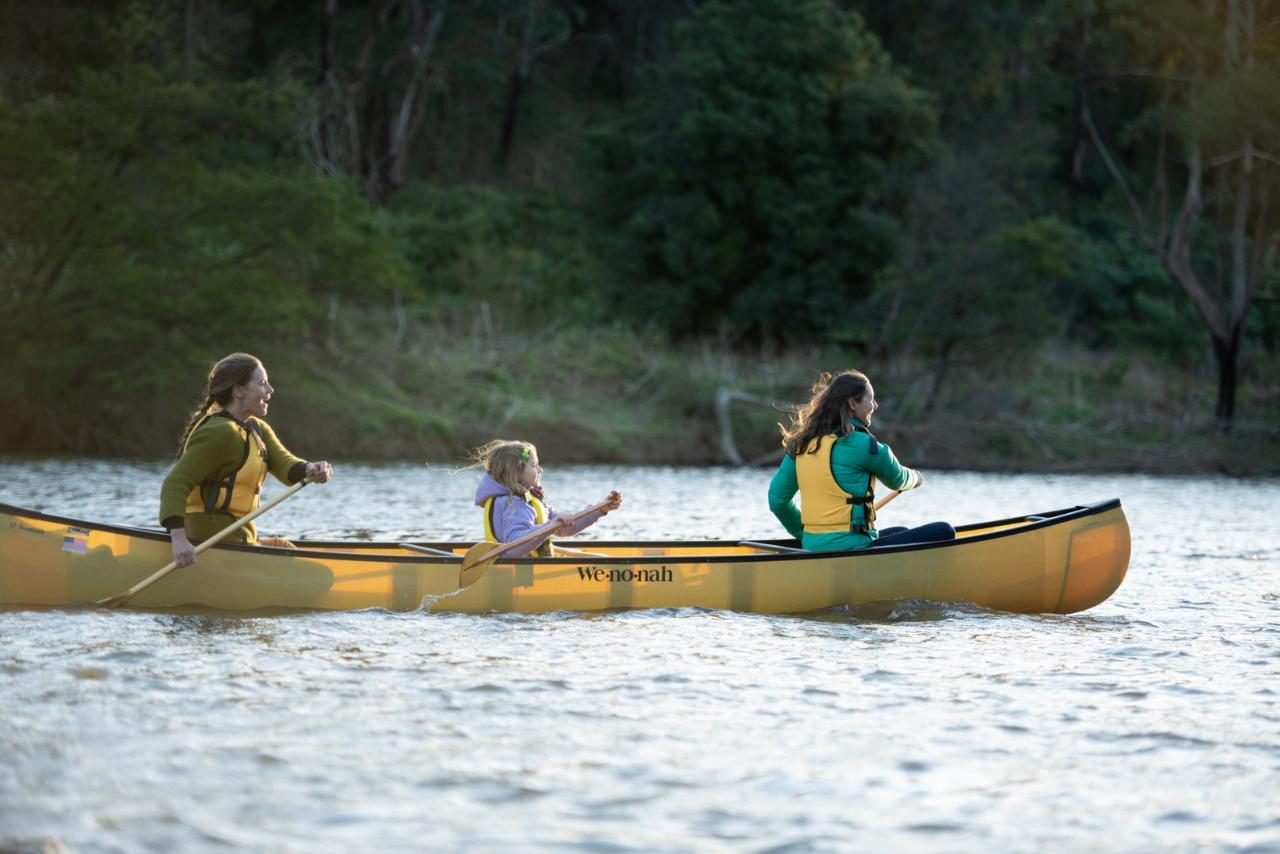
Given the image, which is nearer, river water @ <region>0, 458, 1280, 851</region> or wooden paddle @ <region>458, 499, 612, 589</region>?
river water @ <region>0, 458, 1280, 851</region>

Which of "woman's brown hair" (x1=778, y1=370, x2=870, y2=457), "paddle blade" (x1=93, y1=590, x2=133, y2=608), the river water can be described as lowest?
the river water

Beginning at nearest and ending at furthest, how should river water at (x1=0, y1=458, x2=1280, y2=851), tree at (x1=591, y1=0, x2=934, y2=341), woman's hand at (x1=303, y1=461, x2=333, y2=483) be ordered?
1. river water at (x1=0, y1=458, x2=1280, y2=851)
2. woman's hand at (x1=303, y1=461, x2=333, y2=483)
3. tree at (x1=591, y1=0, x2=934, y2=341)

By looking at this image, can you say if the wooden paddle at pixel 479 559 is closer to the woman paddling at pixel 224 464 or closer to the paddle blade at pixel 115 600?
the woman paddling at pixel 224 464

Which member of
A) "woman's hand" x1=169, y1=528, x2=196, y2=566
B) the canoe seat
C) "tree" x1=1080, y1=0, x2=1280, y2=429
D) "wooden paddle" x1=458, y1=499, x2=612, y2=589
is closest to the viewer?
"woman's hand" x1=169, y1=528, x2=196, y2=566

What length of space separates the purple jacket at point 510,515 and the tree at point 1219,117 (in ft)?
63.0

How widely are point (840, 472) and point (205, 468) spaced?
3.22 m

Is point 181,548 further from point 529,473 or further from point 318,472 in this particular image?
point 529,473

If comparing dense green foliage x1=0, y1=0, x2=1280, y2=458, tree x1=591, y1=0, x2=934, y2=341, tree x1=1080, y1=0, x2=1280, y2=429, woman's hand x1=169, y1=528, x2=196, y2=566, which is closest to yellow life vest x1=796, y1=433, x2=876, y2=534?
woman's hand x1=169, y1=528, x2=196, y2=566

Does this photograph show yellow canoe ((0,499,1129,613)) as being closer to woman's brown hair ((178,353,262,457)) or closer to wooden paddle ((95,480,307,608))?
wooden paddle ((95,480,307,608))

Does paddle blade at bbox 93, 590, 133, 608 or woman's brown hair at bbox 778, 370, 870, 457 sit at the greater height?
woman's brown hair at bbox 778, 370, 870, 457

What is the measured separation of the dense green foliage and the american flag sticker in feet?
46.4

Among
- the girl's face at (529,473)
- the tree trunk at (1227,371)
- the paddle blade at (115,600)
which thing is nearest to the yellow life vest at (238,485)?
the paddle blade at (115,600)

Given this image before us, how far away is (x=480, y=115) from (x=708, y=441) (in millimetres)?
19460

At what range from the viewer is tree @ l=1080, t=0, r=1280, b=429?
25.3 meters
